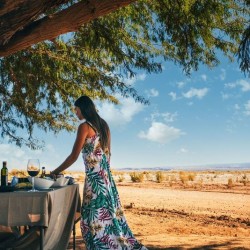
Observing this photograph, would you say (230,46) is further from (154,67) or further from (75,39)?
(75,39)

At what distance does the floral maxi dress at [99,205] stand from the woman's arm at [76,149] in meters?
0.08

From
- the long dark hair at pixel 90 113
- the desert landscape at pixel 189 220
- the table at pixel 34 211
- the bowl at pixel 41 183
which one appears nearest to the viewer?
the table at pixel 34 211

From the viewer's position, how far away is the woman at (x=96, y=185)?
4738 millimetres

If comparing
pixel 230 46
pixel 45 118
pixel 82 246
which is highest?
pixel 230 46

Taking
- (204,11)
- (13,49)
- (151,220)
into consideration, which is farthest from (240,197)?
(13,49)

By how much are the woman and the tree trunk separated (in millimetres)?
1090

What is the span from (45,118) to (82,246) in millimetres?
3618

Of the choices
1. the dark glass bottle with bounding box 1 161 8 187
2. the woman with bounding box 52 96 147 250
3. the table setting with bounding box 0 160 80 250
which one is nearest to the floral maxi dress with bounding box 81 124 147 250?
the woman with bounding box 52 96 147 250

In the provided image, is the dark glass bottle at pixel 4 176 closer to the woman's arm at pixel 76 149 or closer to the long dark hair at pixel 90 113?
the woman's arm at pixel 76 149

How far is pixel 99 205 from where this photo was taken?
15.7 feet

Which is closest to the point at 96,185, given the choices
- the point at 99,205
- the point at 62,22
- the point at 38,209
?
the point at 99,205

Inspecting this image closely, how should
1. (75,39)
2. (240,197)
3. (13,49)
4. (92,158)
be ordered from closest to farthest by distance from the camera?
(92,158), (13,49), (75,39), (240,197)

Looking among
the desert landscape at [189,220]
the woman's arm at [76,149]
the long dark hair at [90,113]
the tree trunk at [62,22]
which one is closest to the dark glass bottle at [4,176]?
the woman's arm at [76,149]

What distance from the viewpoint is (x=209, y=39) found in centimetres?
704
